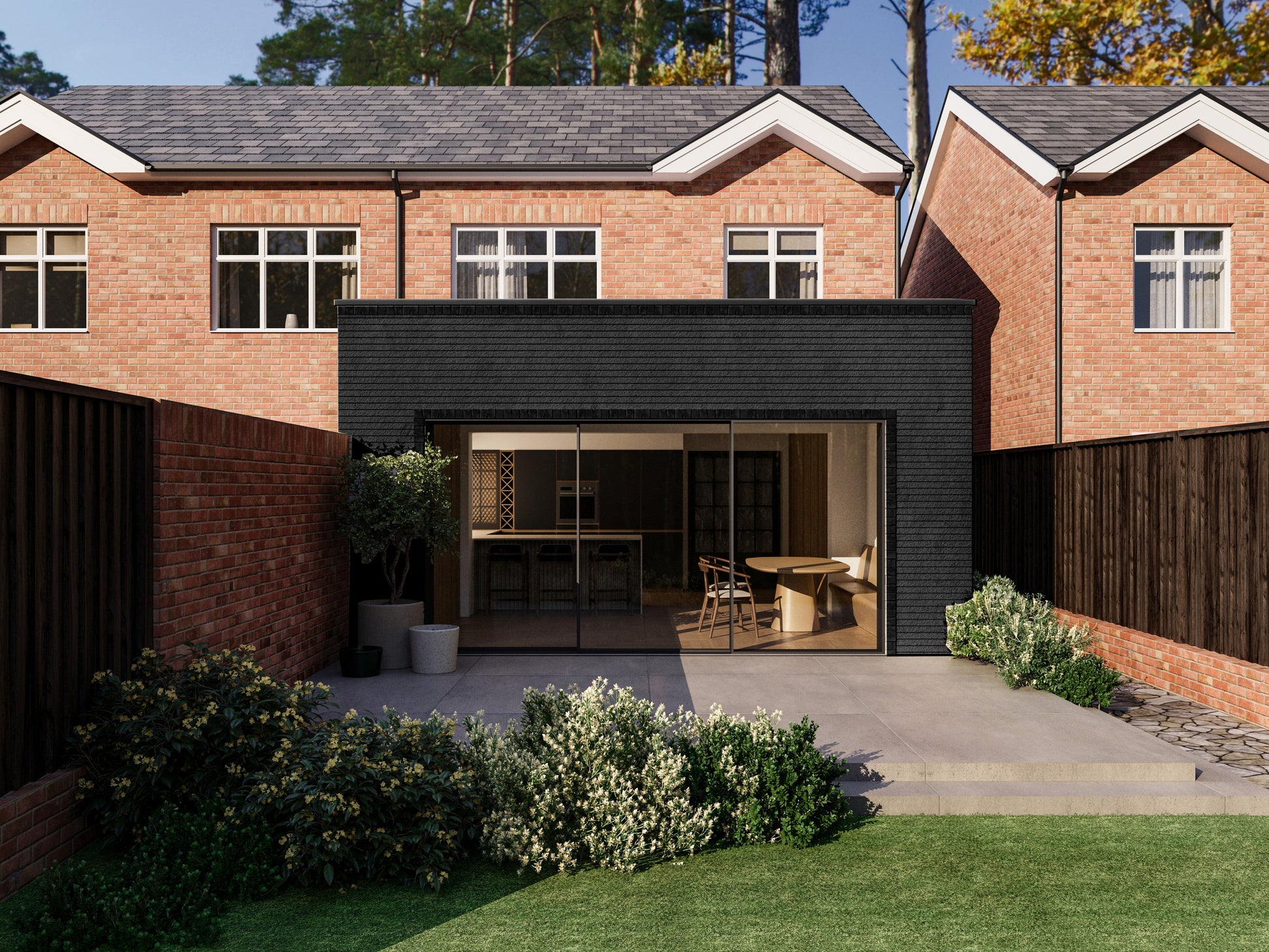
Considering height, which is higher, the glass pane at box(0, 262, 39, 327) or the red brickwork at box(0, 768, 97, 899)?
the glass pane at box(0, 262, 39, 327)

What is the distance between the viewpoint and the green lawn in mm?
3814

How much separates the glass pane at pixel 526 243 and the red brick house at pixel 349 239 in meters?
0.03

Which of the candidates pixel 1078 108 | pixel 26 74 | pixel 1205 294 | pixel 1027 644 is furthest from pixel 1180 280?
pixel 26 74

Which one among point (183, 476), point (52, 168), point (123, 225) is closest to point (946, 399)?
point (183, 476)

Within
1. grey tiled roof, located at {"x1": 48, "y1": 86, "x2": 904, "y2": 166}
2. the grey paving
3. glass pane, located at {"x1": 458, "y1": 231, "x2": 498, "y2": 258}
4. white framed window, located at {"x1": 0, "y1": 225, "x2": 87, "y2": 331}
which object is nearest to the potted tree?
the grey paving

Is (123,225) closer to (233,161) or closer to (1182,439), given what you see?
(233,161)

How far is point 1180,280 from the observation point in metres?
11.5

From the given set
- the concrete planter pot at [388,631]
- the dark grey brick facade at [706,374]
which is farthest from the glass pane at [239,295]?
the concrete planter pot at [388,631]

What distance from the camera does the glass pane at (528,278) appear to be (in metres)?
11.7

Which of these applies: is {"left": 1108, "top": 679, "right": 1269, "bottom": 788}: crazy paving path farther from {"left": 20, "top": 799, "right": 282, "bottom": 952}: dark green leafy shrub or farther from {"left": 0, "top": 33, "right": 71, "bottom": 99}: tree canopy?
{"left": 0, "top": 33, "right": 71, "bottom": 99}: tree canopy

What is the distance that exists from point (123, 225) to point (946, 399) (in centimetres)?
1077

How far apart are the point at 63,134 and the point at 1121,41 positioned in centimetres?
2139

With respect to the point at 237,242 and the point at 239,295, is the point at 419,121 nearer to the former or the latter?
the point at 237,242

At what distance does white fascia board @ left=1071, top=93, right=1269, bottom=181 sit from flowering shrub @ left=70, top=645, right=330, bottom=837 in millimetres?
11087
